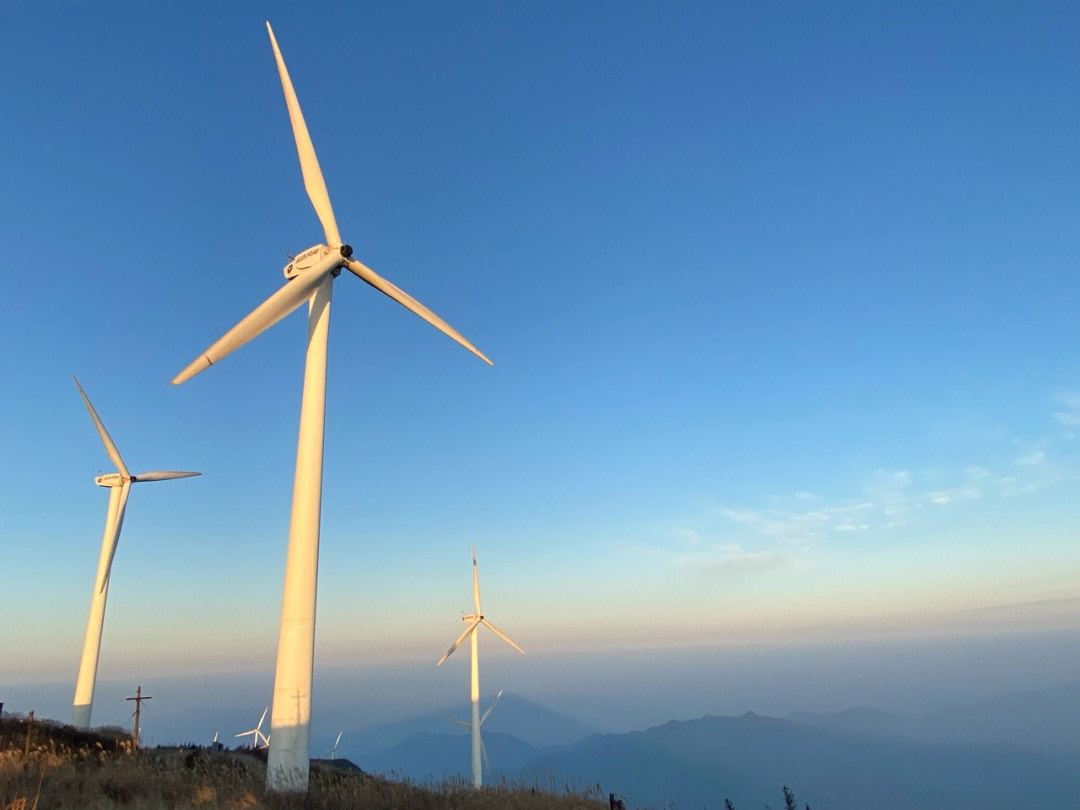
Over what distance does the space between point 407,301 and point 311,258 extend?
4933 mm

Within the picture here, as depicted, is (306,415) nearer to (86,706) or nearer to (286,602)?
(286,602)

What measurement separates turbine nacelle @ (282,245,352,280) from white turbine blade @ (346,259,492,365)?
1.71ft

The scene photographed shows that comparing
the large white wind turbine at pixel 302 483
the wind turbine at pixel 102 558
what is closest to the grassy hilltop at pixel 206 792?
the large white wind turbine at pixel 302 483

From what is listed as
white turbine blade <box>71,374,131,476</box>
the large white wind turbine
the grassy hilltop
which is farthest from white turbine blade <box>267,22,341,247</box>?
white turbine blade <box>71,374,131,476</box>

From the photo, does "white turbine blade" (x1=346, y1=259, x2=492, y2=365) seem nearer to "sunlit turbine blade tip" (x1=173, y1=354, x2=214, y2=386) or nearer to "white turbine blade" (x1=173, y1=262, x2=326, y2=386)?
"white turbine blade" (x1=173, y1=262, x2=326, y2=386)

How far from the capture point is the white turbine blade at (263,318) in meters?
22.9

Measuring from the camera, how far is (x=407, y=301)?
1235 inches

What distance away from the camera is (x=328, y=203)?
30812 mm

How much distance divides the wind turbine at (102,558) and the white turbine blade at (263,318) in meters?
Answer: 37.9

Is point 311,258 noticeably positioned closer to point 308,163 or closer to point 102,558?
point 308,163

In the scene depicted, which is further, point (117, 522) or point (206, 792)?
point (117, 522)

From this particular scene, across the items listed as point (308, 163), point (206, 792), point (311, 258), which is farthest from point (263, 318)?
point (206, 792)

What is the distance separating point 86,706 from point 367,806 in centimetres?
4629

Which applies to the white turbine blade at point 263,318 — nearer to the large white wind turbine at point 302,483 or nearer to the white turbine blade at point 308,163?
the large white wind turbine at point 302,483
